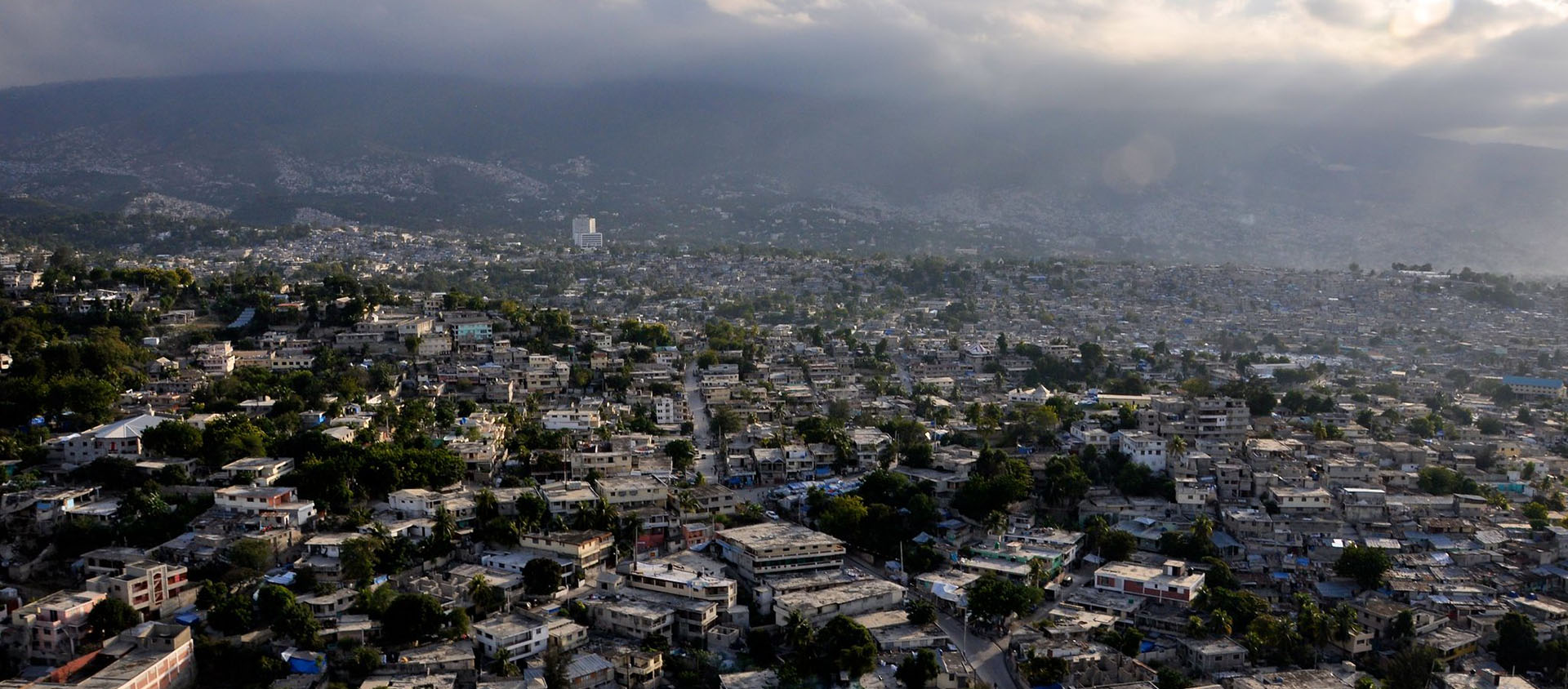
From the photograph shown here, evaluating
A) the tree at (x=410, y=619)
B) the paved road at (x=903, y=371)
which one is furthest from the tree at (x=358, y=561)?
the paved road at (x=903, y=371)

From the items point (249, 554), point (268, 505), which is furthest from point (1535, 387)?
point (249, 554)

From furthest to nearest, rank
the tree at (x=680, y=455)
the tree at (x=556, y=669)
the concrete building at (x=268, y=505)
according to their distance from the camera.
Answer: the tree at (x=680, y=455) < the concrete building at (x=268, y=505) < the tree at (x=556, y=669)

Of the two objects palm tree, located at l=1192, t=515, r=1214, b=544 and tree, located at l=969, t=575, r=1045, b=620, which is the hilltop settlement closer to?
tree, located at l=969, t=575, r=1045, b=620

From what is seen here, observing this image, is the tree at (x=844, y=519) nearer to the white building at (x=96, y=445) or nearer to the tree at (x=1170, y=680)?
the tree at (x=1170, y=680)

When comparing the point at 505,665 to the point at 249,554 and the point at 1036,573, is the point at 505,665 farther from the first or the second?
the point at 1036,573

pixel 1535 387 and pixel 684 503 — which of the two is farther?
pixel 1535 387

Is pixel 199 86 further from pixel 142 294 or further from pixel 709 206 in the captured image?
pixel 142 294
